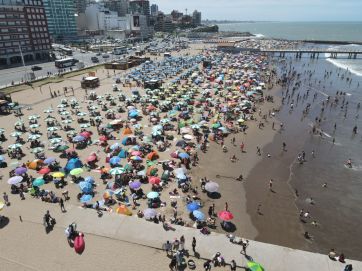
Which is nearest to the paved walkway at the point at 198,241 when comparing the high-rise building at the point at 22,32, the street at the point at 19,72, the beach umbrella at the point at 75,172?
the beach umbrella at the point at 75,172

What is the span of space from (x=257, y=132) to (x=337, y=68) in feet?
196

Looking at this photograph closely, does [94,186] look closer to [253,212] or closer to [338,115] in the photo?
[253,212]

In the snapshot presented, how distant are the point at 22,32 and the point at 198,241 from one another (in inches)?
3508

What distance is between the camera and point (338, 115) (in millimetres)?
44031

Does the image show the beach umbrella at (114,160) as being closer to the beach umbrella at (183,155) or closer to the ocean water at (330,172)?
the beach umbrella at (183,155)

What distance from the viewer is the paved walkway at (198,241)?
53.9ft

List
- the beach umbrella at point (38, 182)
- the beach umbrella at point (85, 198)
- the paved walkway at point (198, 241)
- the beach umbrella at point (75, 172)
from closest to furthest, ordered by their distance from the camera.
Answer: the paved walkway at point (198, 241) < the beach umbrella at point (85, 198) < the beach umbrella at point (38, 182) < the beach umbrella at point (75, 172)

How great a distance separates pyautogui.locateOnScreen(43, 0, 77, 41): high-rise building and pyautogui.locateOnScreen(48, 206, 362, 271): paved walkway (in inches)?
5610

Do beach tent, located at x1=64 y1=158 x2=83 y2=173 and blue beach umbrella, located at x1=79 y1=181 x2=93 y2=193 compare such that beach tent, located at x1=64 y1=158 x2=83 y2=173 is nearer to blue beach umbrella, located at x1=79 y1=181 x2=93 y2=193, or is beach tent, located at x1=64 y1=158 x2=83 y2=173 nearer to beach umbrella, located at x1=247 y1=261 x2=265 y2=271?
blue beach umbrella, located at x1=79 y1=181 x2=93 y2=193

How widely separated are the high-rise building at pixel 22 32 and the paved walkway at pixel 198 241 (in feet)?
235

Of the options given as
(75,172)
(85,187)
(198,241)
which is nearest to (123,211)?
(85,187)

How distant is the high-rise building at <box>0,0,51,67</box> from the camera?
262 ft

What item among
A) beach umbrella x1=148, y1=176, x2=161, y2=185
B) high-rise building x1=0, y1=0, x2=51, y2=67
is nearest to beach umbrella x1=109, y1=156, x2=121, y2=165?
beach umbrella x1=148, y1=176, x2=161, y2=185

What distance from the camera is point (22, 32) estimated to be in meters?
85.2
